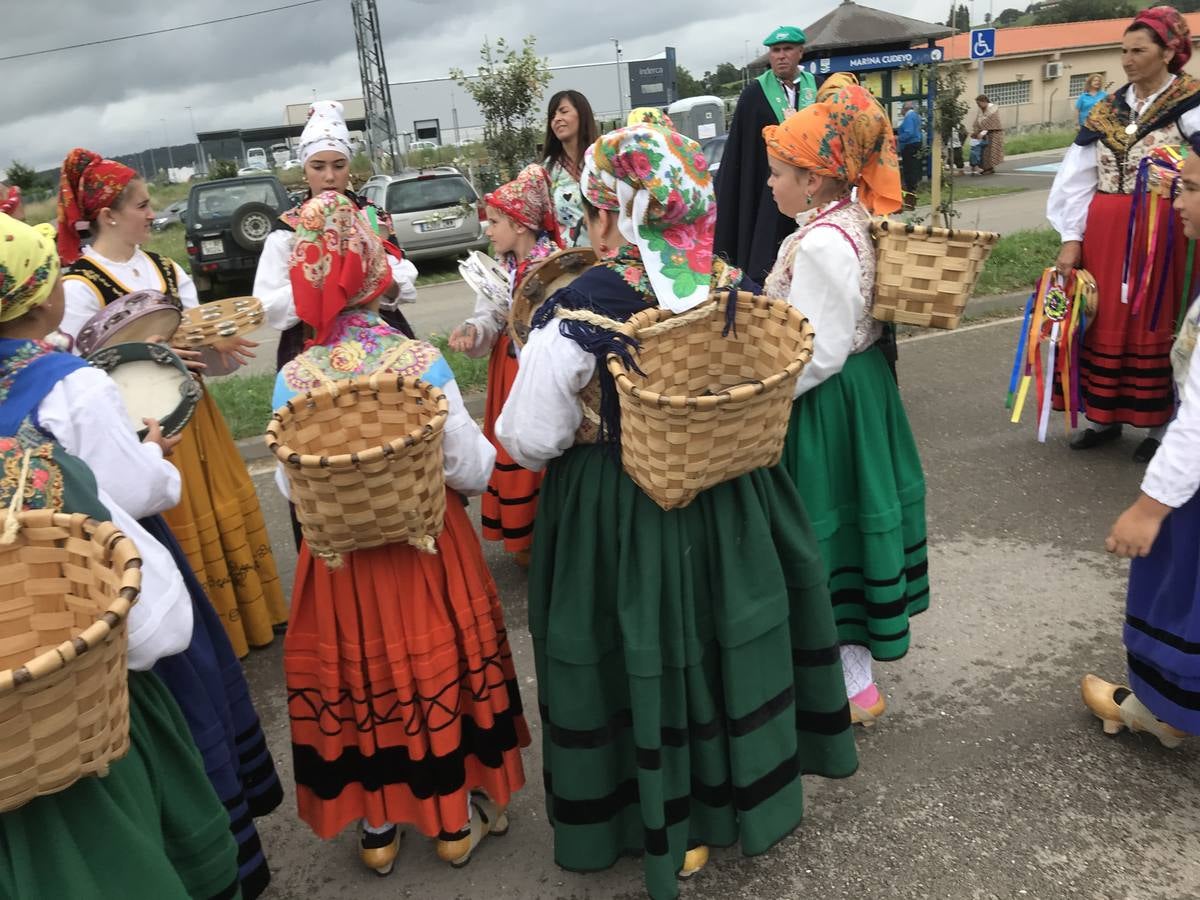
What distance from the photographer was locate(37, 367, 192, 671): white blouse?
5.80 feet

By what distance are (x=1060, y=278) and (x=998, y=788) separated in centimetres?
298

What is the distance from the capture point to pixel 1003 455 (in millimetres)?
5215

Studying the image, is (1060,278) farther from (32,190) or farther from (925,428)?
(32,190)

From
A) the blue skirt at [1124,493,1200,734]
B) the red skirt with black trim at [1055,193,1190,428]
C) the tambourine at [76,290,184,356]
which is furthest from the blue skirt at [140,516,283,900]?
the red skirt with black trim at [1055,193,1190,428]

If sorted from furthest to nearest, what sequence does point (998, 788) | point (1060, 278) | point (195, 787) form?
point (1060, 278)
point (998, 788)
point (195, 787)

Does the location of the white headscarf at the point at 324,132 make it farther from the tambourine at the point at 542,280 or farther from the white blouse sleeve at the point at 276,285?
the tambourine at the point at 542,280

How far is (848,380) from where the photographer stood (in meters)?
2.78

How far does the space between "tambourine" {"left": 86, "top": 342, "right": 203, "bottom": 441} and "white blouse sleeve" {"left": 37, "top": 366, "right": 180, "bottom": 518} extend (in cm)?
35

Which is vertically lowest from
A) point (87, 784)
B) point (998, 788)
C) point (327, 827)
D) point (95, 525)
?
point (998, 788)

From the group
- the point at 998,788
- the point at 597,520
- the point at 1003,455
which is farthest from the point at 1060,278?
the point at 597,520

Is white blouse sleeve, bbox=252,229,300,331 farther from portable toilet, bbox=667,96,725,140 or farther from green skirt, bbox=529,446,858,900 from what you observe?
portable toilet, bbox=667,96,725,140

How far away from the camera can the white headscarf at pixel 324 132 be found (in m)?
4.17

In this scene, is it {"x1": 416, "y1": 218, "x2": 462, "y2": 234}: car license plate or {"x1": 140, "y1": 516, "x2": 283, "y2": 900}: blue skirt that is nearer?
{"x1": 140, "y1": 516, "x2": 283, "y2": 900}: blue skirt

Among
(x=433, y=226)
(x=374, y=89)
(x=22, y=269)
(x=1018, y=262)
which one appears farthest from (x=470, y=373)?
(x=374, y=89)
